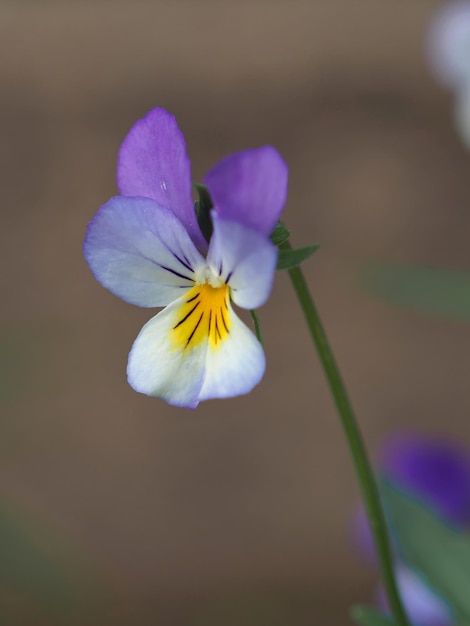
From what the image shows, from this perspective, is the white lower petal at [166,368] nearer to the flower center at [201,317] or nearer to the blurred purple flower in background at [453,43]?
the flower center at [201,317]

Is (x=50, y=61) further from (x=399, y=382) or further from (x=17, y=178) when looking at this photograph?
(x=399, y=382)

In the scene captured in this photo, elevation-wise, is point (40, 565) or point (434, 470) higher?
point (40, 565)

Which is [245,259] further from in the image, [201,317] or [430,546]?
[430,546]

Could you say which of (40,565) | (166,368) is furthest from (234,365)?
(40,565)

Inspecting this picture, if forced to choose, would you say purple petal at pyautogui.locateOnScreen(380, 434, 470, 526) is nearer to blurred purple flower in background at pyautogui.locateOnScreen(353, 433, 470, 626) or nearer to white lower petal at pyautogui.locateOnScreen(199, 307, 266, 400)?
blurred purple flower in background at pyautogui.locateOnScreen(353, 433, 470, 626)

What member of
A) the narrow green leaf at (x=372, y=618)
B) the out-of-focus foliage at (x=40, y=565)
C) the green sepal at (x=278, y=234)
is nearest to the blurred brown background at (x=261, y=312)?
the out-of-focus foliage at (x=40, y=565)

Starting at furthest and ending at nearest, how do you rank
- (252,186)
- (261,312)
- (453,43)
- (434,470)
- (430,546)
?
(261,312), (453,43), (434,470), (430,546), (252,186)

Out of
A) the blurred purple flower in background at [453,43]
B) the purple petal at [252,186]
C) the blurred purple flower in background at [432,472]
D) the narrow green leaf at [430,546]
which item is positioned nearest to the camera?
the purple petal at [252,186]
